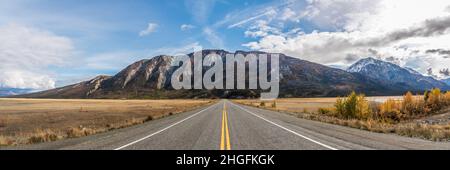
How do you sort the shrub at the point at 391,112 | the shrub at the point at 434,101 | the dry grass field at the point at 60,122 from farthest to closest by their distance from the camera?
the shrub at the point at 434,101 < the shrub at the point at 391,112 < the dry grass field at the point at 60,122

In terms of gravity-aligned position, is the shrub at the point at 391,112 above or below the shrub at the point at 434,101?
below

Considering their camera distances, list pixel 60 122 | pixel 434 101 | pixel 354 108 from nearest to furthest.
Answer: pixel 60 122 → pixel 354 108 → pixel 434 101

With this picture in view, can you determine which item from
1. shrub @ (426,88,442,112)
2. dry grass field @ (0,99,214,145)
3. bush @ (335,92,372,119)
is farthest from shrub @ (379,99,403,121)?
dry grass field @ (0,99,214,145)

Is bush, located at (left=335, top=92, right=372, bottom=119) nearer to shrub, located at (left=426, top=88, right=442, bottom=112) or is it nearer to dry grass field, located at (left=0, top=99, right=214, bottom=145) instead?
shrub, located at (left=426, top=88, right=442, bottom=112)

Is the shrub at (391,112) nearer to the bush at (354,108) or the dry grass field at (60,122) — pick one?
the bush at (354,108)

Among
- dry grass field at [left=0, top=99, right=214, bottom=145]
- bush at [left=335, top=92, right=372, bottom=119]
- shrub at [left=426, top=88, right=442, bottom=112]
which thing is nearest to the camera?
dry grass field at [left=0, top=99, right=214, bottom=145]

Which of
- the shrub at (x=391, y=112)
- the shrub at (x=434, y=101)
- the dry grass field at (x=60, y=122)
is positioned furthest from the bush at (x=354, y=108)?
the dry grass field at (x=60, y=122)

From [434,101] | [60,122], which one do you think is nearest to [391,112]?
[434,101]

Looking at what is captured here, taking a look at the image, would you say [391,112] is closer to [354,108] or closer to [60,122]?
[354,108]

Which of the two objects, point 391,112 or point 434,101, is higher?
point 434,101

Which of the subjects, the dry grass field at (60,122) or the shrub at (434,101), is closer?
the dry grass field at (60,122)
